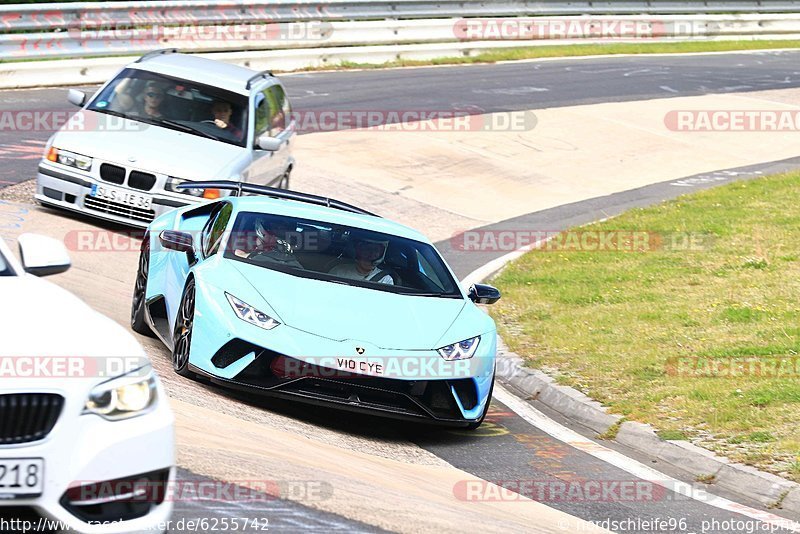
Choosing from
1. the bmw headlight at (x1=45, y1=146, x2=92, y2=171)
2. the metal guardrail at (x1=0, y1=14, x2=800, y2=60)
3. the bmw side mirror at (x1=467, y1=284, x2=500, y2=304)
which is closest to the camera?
the bmw side mirror at (x1=467, y1=284, x2=500, y2=304)

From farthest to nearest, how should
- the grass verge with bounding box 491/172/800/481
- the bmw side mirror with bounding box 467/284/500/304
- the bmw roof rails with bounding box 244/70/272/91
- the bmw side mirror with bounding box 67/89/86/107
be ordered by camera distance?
the bmw roof rails with bounding box 244/70/272/91, the bmw side mirror with bounding box 67/89/86/107, the bmw side mirror with bounding box 467/284/500/304, the grass verge with bounding box 491/172/800/481

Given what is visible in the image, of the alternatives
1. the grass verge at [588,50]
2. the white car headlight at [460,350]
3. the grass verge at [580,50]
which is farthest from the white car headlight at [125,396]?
the grass verge at [588,50]

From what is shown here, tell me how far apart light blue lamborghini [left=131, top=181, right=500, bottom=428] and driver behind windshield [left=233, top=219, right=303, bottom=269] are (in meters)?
0.01

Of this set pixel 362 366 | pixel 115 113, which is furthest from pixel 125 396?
pixel 115 113

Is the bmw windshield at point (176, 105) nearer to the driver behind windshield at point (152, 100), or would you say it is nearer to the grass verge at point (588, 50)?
the driver behind windshield at point (152, 100)

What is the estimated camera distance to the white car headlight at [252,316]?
8.38 metres

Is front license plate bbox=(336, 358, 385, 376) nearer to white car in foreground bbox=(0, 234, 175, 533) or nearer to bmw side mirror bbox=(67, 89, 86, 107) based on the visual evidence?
white car in foreground bbox=(0, 234, 175, 533)

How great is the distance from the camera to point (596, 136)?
25.1m

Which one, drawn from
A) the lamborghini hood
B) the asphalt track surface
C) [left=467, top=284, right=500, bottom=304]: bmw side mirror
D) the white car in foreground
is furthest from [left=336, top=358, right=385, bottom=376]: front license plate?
the white car in foreground

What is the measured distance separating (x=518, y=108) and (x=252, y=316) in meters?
18.5

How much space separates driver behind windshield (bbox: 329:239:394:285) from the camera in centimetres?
952

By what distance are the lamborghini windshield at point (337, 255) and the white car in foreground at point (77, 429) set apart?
3.86 metres

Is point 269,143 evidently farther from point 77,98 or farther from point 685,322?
point 685,322

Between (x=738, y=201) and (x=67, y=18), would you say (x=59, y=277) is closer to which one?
(x=738, y=201)
